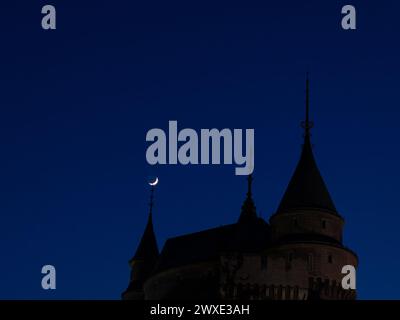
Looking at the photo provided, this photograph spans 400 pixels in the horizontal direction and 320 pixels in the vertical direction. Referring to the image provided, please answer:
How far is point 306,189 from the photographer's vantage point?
71.3 meters

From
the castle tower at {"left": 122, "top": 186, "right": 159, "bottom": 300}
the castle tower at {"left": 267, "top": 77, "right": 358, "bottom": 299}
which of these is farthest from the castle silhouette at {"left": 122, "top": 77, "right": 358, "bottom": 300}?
the castle tower at {"left": 122, "top": 186, "right": 159, "bottom": 300}

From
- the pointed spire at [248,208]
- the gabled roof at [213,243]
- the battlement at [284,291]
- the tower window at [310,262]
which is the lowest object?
the battlement at [284,291]

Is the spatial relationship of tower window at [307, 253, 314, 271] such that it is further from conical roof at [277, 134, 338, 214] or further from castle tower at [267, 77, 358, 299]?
conical roof at [277, 134, 338, 214]

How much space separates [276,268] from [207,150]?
13.8 metres

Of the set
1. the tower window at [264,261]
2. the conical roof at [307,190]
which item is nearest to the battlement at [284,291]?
the tower window at [264,261]

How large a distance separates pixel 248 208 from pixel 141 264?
639 inches

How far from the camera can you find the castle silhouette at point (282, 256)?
66875 millimetres

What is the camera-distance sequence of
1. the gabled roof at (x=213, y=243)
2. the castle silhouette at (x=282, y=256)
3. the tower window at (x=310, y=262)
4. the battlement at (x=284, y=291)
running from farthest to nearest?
1. the gabled roof at (x=213, y=243)
2. the tower window at (x=310, y=262)
3. the castle silhouette at (x=282, y=256)
4. the battlement at (x=284, y=291)

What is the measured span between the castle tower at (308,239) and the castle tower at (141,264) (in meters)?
23.9

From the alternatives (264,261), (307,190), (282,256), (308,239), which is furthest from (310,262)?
(307,190)

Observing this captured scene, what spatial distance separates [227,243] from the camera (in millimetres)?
75375

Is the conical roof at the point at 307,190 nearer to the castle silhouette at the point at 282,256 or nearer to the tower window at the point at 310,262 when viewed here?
the castle silhouette at the point at 282,256
